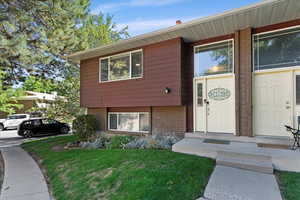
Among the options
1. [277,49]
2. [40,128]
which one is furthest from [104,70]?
[40,128]

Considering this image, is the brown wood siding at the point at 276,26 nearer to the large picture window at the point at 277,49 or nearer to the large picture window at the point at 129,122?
the large picture window at the point at 277,49

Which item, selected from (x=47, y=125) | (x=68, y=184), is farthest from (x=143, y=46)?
(x=47, y=125)

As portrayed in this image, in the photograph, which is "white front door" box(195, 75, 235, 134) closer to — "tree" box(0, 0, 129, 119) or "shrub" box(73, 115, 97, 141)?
"shrub" box(73, 115, 97, 141)

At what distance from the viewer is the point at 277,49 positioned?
221 inches

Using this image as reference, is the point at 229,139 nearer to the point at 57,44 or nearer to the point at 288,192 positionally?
the point at 288,192

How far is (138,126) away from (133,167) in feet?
13.3

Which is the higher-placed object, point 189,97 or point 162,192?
point 189,97

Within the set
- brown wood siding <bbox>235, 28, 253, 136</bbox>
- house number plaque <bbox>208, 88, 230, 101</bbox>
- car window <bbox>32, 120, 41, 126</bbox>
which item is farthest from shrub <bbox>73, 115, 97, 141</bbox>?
car window <bbox>32, 120, 41, 126</bbox>

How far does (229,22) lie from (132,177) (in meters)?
5.01

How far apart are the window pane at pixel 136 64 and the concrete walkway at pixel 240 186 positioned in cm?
503

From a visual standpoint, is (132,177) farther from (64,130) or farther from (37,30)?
(64,130)

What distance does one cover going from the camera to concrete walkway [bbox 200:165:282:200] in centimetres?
306

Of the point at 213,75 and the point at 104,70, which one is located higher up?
the point at 104,70

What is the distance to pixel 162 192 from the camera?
322cm
